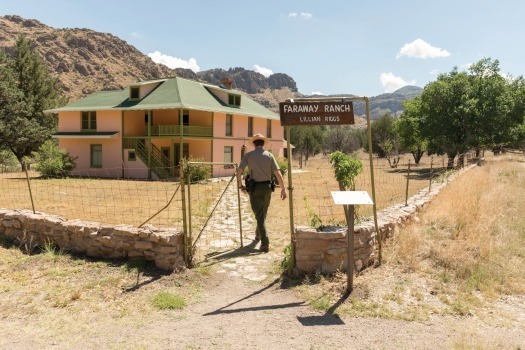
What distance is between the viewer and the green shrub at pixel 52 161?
24.7m

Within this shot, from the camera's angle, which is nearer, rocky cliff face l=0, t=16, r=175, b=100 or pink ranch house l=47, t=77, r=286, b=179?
pink ranch house l=47, t=77, r=286, b=179

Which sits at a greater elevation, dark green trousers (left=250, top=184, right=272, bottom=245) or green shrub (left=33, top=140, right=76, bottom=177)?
green shrub (left=33, top=140, right=76, bottom=177)

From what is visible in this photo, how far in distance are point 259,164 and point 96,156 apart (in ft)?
78.9

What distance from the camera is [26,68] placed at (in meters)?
40.3

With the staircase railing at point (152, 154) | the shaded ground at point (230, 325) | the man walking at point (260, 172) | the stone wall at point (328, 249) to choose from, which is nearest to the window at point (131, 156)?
the staircase railing at point (152, 154)

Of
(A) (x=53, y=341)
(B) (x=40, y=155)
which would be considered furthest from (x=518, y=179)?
(B) (x=40, y=155)

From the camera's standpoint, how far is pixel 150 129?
25.1 meters

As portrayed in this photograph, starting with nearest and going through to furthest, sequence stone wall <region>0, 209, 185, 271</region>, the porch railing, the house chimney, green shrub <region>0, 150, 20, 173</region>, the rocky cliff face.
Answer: stone wall <region>0, 209, 185, 271</region> → the porch railing → green shrub <region>0, 150, 20, 173</region> → the house chimney → the rocky cliff face

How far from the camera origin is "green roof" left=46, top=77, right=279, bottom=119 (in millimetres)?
24172

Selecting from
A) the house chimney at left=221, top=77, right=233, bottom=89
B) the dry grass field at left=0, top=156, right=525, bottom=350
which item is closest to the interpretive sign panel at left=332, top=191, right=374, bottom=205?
the dry grass field at left=0, top=156, right=525, bottom=350

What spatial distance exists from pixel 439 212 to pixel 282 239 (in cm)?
387

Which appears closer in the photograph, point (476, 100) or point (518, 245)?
point (518, 245)

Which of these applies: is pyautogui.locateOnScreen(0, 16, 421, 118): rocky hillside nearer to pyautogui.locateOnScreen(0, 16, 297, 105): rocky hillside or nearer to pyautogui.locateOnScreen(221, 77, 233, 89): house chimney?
pyautogui.locateOnScreen(0, 16, 297, 105): rocky hillside

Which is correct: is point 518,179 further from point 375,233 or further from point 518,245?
point 375,233
